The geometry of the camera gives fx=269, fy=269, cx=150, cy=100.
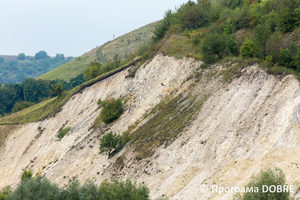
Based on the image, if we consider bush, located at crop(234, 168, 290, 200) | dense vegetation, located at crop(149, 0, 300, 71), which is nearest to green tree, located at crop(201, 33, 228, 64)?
Result: dense vegetation, located at crop(149, 0, 300, 71)

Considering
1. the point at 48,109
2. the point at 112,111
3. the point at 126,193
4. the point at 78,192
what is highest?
the point at 48,109

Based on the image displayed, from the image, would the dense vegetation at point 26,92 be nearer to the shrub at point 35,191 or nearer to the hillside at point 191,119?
the hillside at point 191,119

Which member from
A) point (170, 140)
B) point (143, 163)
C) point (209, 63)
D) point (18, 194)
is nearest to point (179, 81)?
point (209, 63)

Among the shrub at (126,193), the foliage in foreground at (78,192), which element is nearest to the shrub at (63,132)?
the foliage in foreground at (78,192)

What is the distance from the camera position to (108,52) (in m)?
131

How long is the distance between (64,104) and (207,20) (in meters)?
37.2

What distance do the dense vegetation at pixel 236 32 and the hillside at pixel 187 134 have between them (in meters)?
2.58

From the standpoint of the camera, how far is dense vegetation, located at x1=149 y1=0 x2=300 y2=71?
109 ft

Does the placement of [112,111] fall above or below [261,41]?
below

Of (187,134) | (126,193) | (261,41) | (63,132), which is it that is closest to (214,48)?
(261,41)

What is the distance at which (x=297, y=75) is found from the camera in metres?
27.1

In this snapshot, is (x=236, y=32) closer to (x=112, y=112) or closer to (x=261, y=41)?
(x=261, y=41)

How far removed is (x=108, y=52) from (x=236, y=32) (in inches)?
3596

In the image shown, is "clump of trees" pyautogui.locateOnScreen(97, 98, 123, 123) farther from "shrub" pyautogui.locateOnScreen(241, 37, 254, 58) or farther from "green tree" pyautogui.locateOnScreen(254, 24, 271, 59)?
"green tree" pyautogui.locateOnScreen(254, 24, 271, 59)
